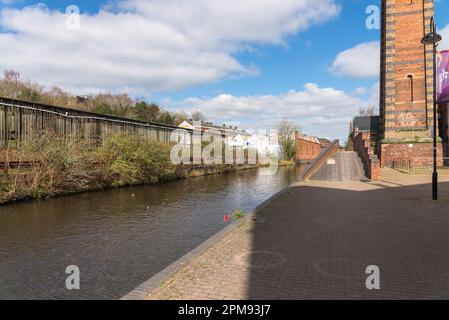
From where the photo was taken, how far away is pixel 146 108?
224 ft

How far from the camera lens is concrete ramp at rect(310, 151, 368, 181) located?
66.9ft

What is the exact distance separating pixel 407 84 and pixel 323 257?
23.9 meters

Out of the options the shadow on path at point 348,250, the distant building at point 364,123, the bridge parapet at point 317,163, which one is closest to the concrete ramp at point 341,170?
the bridge parapet at point 317,163

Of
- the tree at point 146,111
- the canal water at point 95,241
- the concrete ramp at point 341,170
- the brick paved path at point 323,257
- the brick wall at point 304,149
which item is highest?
the tree at point 146,111

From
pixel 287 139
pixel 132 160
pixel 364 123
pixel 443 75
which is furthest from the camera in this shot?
pixel 287 139

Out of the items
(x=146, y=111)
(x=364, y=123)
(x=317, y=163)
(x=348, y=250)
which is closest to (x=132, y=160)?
(x=317, y=163)

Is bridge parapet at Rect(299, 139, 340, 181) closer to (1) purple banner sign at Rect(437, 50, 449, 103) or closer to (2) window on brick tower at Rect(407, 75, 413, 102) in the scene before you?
(2) window on brick tower at Rect(407, 75, 413, 102)

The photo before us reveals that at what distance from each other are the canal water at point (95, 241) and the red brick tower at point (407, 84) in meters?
15.8

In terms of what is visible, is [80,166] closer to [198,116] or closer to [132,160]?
[132,160]

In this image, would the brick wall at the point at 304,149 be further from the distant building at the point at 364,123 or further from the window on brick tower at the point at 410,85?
the window on brick tower at the point at 410,85

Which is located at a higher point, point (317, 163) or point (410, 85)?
point (410, 85)

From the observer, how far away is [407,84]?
24.9 meters

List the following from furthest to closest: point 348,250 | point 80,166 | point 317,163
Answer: point 317,163, point 80,166, point 348,250

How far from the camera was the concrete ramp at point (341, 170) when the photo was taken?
66.9 ft
